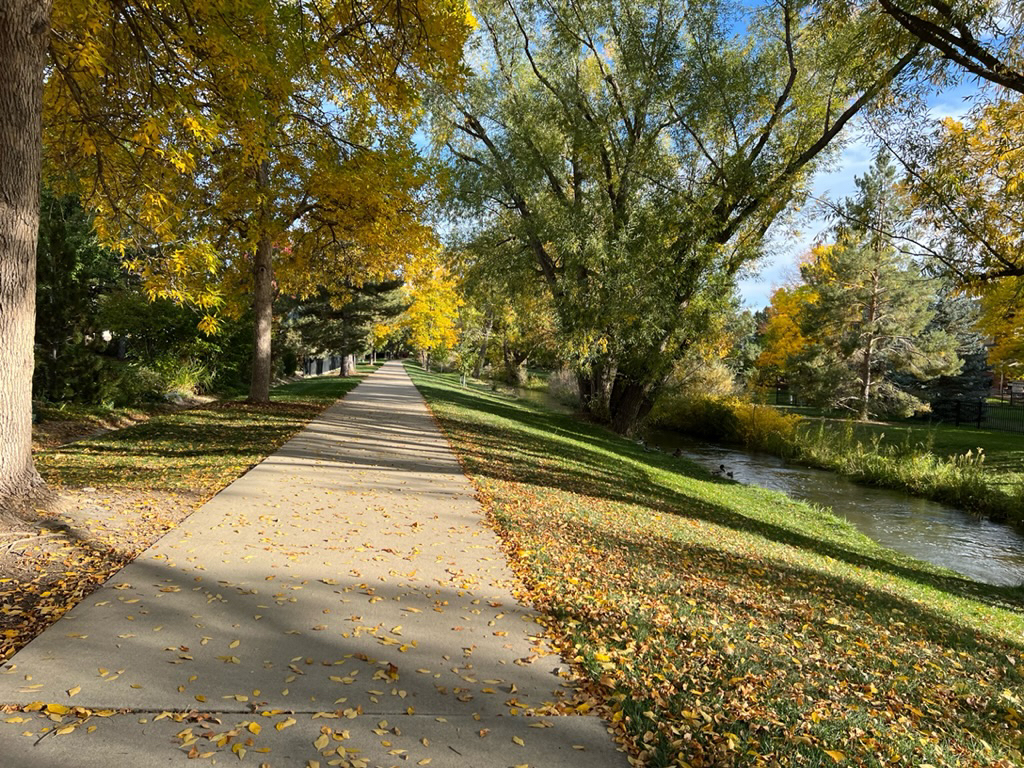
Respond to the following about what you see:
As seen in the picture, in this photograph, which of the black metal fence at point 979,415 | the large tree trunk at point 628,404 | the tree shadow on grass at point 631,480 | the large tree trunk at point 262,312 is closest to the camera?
the tree shadow on grass at point 631,480

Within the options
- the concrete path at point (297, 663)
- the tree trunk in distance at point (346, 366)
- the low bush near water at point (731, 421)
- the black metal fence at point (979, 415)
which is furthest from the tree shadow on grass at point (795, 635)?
the black metal fence at point (979, 415)

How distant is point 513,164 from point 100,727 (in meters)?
17.2

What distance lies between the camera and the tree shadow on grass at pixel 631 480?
916 centimetres

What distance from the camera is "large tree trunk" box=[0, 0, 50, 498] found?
466 cm

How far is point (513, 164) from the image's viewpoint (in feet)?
59.1

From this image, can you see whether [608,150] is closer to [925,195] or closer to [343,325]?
[925,195]

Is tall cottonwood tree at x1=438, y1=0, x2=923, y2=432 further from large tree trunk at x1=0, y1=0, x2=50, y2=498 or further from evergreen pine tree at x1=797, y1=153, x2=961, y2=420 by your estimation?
evergreen pine tree at x1=797, y1=153, x2=961, y2=420

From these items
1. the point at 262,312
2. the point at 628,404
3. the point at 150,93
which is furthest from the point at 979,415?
the point at 150,93

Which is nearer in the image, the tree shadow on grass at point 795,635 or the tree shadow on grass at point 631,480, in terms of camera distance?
the tree shadow on grass at point 795,635

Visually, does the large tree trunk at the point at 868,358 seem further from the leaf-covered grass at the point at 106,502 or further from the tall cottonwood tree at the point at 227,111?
the leaf-covered grass at the point at 106,502

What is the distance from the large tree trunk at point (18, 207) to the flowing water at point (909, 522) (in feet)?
41.5

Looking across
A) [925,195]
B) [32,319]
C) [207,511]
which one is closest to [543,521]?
[207,511]

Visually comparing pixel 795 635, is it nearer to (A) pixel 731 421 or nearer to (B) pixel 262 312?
(B) pixel 262 312

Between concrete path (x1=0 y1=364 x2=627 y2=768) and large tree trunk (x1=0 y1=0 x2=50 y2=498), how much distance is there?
1489 mm
